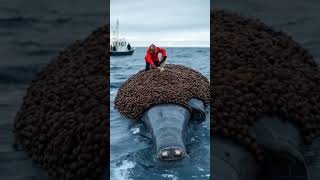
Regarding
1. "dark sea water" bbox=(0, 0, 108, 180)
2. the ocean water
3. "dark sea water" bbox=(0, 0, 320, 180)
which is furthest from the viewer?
"dark sea water" bbox=(0, 0, 108, 180)

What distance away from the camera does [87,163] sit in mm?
4488

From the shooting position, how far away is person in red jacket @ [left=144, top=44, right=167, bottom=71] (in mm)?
5105

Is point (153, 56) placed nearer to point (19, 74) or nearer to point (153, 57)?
point (153, 57)

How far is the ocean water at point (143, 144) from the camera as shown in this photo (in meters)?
4.32

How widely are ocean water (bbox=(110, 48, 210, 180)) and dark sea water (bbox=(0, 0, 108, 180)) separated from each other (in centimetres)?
126

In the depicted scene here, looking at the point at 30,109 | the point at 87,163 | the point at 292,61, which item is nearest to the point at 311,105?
the point at 292,61

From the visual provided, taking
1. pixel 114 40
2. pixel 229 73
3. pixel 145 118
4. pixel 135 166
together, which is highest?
pixel 114 40

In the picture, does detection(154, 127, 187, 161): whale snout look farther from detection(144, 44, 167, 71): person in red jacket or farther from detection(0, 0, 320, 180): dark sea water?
detection(144, 44, 167, 71): person in red jacket

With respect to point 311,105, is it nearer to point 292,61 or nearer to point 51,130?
point 292,61

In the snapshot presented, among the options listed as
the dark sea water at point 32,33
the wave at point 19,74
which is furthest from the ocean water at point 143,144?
the wave at point 19,74

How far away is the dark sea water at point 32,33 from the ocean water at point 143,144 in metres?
1.26

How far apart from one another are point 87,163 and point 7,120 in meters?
1.74

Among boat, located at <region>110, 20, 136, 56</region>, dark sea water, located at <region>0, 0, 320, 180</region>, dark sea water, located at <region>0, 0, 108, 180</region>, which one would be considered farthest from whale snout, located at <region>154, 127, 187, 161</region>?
dark sea water, located at <region>0, 0, 108, 180</region>

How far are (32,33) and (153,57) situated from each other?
2646 mm
